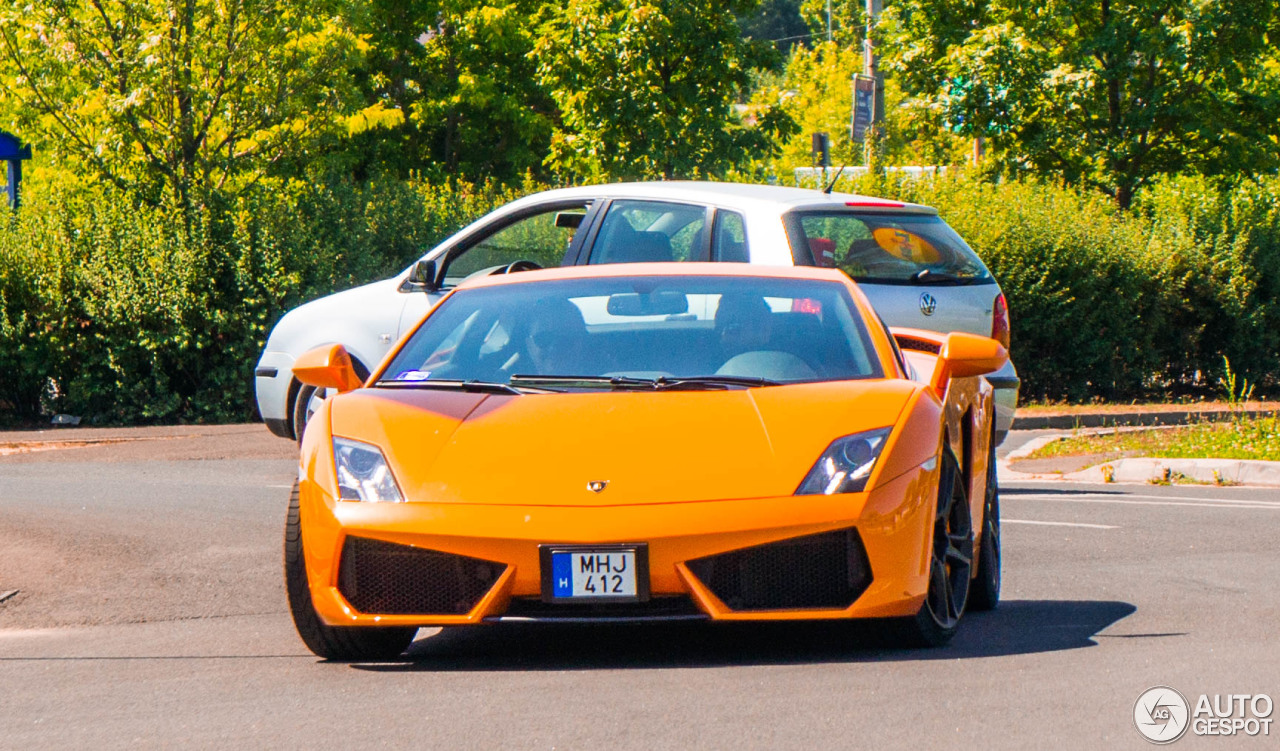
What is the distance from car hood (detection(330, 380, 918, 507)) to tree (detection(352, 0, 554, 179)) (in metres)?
33.4

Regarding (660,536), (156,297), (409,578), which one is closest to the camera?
(660,536)

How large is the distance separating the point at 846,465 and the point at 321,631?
175 cm

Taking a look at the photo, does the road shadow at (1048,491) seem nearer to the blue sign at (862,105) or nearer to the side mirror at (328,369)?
the side mirror at (328,369)

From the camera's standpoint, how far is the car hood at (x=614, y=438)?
5.34 metres

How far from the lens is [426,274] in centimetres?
1029

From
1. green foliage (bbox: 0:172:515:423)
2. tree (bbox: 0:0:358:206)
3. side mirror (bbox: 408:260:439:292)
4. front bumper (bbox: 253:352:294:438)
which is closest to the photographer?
side mirror (bbox: 408:260:439:292)

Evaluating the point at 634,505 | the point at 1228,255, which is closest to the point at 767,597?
the point at 634,505

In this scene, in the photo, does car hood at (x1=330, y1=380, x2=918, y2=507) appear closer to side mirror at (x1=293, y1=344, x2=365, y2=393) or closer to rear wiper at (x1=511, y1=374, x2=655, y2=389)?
rear wiper at (x1=511, y1=374, x2=655, y2=389)

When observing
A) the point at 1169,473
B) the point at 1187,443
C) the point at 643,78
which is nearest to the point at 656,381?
the point at 1169,473

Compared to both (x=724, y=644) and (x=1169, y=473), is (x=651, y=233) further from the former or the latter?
(x=1169, y=473)

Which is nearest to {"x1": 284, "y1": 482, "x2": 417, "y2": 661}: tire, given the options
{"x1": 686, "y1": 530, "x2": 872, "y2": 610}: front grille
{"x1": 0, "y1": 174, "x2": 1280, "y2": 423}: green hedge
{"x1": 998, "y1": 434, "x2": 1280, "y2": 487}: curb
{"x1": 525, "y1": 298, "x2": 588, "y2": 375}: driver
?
{"x1": 525, "y1": 298, "x2": 588, "y2": 375}: driver

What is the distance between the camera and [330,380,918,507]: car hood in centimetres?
534

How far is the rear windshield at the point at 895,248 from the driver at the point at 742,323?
2.99 meters

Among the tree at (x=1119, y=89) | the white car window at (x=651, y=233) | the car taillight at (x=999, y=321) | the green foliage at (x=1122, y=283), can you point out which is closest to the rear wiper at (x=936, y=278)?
the car taillight at (x=999, y=321)
